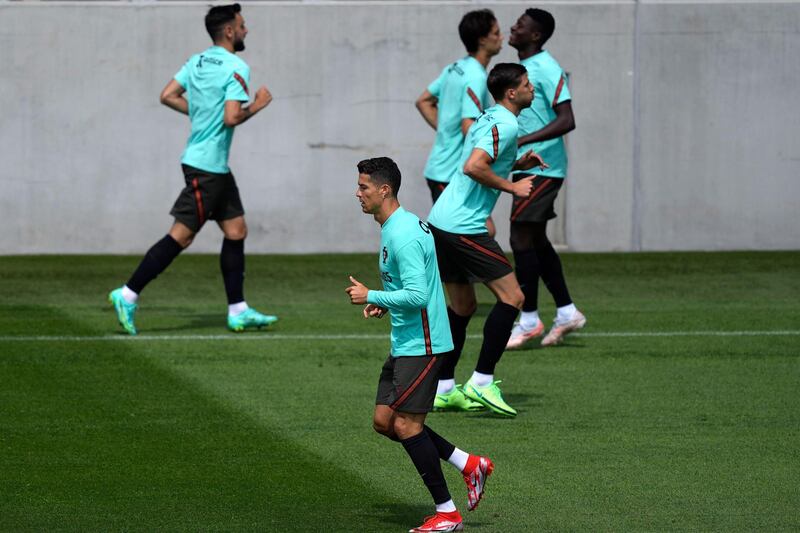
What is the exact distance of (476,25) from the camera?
10180 mm

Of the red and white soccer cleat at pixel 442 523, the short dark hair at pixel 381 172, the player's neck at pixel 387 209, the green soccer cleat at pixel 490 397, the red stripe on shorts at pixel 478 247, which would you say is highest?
the short dark hair at pixel 381 172

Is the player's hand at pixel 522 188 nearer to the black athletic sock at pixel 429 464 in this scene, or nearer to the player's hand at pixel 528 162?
Answer: the player's hand at pixel 528 162

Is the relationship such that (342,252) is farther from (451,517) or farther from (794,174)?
(451,517)

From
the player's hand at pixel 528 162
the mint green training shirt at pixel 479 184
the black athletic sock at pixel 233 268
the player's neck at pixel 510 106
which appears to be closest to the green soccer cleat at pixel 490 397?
the mint green training shirt at pixel 479 184

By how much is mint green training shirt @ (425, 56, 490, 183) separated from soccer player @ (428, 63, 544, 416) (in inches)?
93.8

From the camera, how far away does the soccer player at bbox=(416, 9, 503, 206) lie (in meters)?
10.2

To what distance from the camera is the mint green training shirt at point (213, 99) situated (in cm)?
1067

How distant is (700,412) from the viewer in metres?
8.09

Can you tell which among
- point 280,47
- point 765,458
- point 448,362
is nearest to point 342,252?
point 280,47

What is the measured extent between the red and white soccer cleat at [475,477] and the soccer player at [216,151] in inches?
194

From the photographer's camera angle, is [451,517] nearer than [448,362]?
Yes

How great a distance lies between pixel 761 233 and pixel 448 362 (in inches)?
350

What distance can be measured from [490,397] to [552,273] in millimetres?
2510

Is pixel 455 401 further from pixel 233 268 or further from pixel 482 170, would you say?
pixel 233 268
